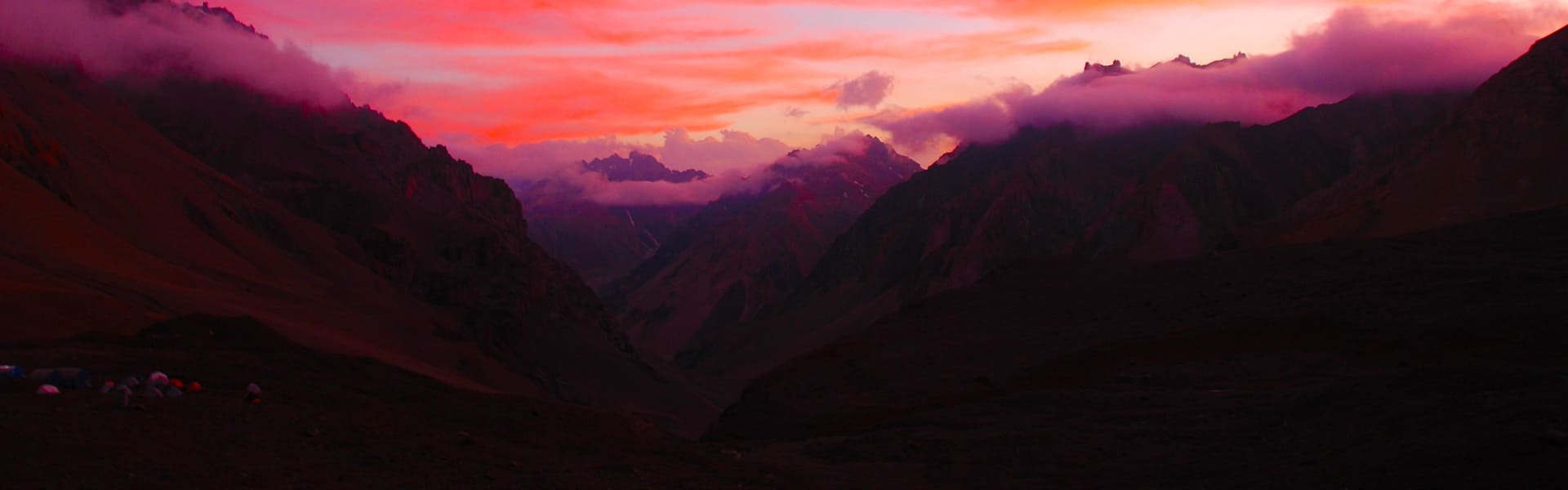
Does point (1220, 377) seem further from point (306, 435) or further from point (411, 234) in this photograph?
point (411, 234)

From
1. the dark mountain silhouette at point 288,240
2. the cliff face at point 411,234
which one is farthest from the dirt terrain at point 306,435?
the cliff face at point 411,234

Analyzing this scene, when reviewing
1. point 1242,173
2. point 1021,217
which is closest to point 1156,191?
point 1242,173

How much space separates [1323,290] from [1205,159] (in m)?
108

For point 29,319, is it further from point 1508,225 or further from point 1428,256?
point 1508,225

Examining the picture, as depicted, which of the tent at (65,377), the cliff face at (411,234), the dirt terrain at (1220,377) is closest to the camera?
the dirt terrain at (1220,377)

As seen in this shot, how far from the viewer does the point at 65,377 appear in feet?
96.6

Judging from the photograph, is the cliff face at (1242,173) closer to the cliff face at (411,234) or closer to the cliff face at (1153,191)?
the cliff face at (1153,191)

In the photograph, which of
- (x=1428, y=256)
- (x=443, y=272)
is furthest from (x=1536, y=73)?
(x=443, y=272)

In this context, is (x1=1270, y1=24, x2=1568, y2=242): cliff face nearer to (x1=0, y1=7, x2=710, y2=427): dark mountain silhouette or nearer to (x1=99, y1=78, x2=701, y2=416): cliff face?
(x1=0, y1=7, x2=710, y2=427): dark mountain silhouette

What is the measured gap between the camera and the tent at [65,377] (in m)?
29.2

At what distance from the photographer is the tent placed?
29250 mm

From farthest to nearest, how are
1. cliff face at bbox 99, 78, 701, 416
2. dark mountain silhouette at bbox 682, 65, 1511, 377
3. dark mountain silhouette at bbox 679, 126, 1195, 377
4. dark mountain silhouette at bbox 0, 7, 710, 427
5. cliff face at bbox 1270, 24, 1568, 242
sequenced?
1. dark mountain silhouette at bbox 679, 126, 1195, 377
2. dark mountain silhouette at bbox 682, 65, 1511, 377
3. cliff face at bbox 99, 78, 701, 416
4. cliff face at bbox 1270, 24, 1568, 242
5. dark mountain silhouette at bbox 0, 7, 710, 427

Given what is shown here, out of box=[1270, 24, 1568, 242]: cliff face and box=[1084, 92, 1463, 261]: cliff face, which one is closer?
box=[1270, 24, 1568, 242]: cliff face

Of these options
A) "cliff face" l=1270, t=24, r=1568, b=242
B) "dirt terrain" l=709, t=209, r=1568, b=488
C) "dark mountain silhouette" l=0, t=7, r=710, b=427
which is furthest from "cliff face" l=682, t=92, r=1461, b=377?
"dark mountain silhouette" l=0, t=7, r=710, b=427
